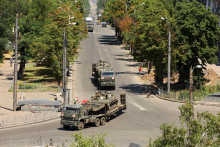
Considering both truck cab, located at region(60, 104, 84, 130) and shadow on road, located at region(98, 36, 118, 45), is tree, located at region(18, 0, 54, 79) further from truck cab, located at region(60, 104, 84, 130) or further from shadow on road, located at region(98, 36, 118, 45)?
shadow on road, located at region(98, 36, 118, 45)

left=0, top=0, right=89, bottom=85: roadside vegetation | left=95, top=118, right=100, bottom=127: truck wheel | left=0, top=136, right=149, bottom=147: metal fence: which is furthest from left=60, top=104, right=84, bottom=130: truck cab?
left=0, top=0, right=89, bottom=85: roadside vegetation

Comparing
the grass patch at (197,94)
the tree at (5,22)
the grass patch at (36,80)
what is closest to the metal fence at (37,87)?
the grass patch at (36,80)

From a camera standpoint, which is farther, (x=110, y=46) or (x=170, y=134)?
(x=110, y=46)

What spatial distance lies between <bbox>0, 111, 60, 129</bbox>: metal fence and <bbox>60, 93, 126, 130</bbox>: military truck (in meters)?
5.02

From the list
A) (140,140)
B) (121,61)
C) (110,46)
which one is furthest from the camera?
(110,46)

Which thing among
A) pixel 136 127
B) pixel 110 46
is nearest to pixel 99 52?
pixel 110 46

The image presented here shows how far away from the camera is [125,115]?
1817 inches

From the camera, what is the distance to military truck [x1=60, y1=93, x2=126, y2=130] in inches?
1501

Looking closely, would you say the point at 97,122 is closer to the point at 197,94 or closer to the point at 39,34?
the point at 197,94

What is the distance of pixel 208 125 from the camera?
1994cm

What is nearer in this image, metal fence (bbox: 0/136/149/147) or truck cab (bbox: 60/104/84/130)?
metal fence (bbox: 0/136/149/147)

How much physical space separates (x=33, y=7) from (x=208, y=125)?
5958cm

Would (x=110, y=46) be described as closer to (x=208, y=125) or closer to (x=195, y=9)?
(x=195, y=9)

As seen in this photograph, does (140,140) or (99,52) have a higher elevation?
(99,52)
